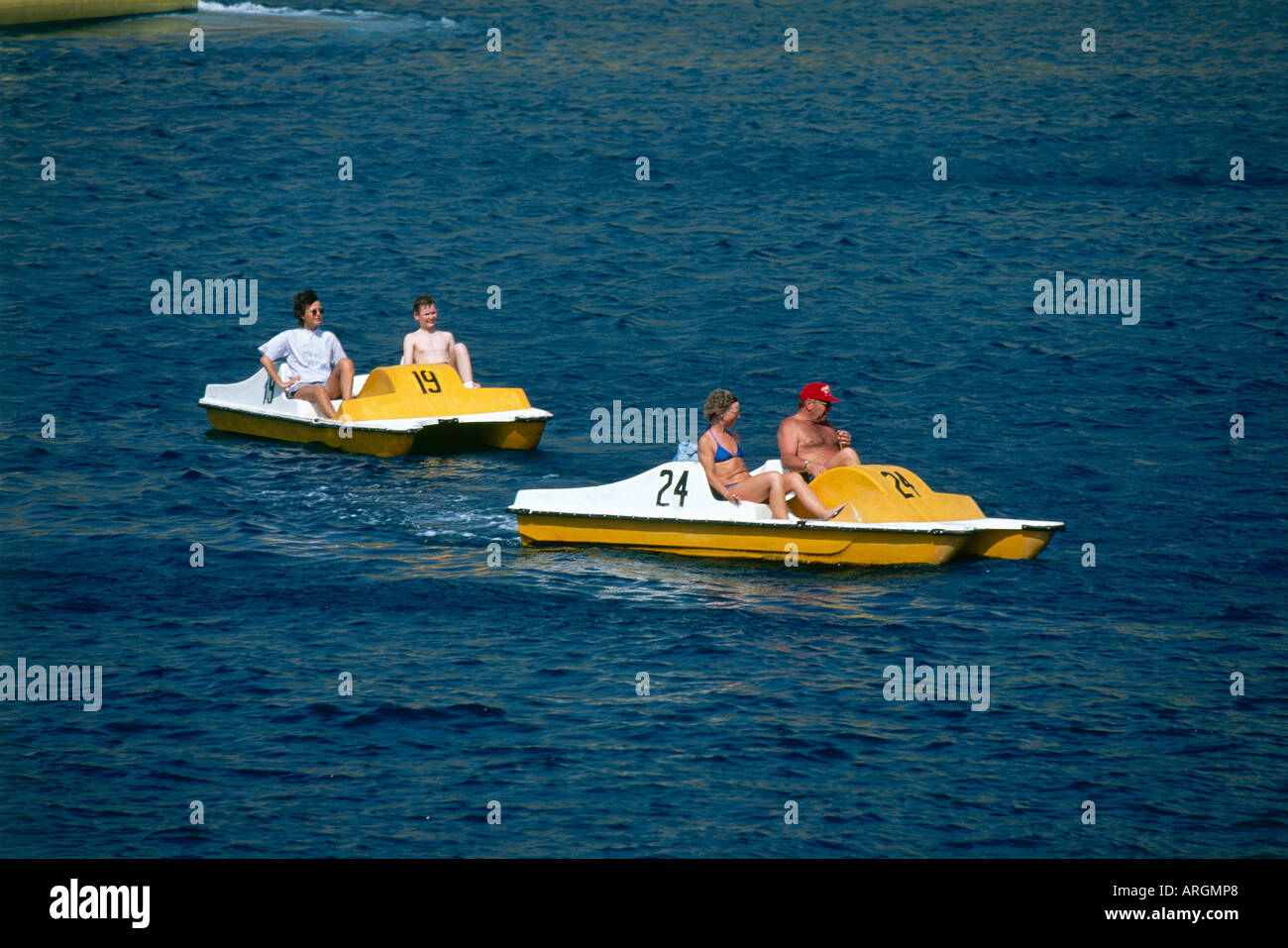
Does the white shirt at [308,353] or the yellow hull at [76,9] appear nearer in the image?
the white shirt at [308,353]

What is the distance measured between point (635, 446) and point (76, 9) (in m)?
39.6

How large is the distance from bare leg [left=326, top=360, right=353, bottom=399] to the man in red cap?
21.1ft

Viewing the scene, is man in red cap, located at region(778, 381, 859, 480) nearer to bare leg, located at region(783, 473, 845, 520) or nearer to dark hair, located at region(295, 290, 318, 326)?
bare leg, located at region(783, 473, 845, 520)

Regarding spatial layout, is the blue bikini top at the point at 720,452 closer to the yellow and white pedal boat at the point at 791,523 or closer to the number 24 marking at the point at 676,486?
the yellow and white pedal boat at the point at 791,523

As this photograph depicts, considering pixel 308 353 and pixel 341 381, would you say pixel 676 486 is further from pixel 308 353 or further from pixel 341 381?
pixel 308 353

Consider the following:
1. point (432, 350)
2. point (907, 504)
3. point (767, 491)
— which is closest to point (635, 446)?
point (432, 350)

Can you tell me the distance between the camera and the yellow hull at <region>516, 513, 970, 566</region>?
53.0 ft

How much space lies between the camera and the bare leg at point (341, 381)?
69.5 ft

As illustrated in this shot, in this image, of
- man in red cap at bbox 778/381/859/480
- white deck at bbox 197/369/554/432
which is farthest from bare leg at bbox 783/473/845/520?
white deck at bbox 197/369/554/432

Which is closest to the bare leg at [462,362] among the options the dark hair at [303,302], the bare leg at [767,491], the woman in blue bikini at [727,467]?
the dark hair at [303,302]

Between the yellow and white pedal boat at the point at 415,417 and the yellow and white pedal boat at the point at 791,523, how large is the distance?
378cm
